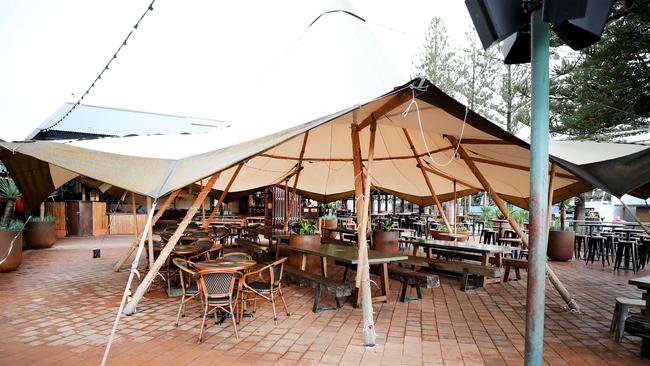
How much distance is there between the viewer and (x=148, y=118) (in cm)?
1590

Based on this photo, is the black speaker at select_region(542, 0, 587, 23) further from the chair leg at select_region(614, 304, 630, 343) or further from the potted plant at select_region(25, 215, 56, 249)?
the potted plant at select_region(25, 215, 56, 249)

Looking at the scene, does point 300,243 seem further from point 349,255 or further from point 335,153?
point 335,153

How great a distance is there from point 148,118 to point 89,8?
332 inches

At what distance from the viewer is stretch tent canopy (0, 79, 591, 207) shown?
309 cm

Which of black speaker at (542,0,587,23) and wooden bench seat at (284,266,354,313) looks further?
wooden bench seat at (284,266,354,313)

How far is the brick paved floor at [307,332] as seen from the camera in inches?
127

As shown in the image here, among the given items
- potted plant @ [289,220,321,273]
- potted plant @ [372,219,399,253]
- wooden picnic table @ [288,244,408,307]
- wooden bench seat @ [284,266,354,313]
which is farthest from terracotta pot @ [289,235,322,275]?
potted plant @ [372,219,399,253]

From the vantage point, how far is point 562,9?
1668 mm

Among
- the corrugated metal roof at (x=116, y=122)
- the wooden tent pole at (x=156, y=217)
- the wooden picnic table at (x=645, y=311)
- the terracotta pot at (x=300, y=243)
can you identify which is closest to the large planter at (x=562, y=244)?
the wooden picnic table at (x=645, y=311)

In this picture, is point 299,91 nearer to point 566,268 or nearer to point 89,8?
point 89,8

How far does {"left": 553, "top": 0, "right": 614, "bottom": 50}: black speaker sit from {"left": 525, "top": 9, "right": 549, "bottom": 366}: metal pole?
146 mm

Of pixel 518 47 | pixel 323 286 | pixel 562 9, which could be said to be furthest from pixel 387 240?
pixel 562 9

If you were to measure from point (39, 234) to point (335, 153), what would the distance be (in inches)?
326

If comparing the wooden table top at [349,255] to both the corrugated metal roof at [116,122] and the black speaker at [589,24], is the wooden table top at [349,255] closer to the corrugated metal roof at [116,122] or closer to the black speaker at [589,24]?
the black speaker at [589,24]
